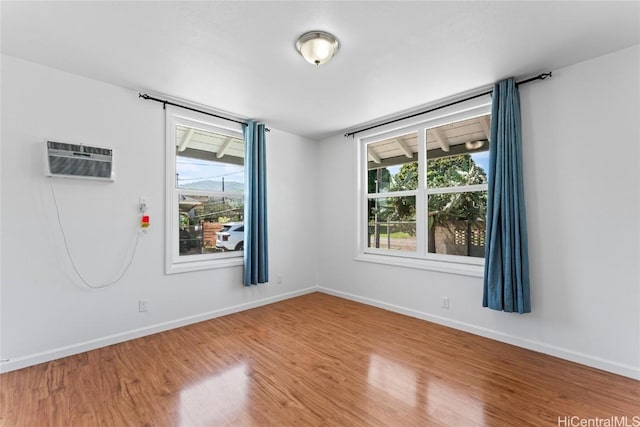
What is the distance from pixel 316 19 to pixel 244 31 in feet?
1.72

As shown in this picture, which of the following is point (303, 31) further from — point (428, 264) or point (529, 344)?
point (529, 344)

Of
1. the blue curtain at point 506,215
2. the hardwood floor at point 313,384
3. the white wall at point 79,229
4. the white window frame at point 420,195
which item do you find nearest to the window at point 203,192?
the white wall at point 79,229

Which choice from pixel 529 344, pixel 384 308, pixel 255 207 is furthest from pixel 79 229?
pixel 529 344

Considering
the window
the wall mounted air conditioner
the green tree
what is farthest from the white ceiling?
the green tree

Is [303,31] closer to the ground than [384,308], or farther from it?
farther from it

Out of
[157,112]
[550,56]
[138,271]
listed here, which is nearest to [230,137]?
[157,112]

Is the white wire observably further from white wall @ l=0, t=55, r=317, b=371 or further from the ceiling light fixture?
the ceiling light fixture

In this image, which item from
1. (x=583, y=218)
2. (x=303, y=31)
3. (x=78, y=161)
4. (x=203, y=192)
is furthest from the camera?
(x=203, y=192)

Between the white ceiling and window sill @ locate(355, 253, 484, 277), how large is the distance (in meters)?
1.89

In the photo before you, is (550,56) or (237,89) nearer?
(550,56)

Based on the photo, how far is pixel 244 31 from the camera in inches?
80.2

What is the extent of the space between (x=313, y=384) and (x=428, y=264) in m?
2.03

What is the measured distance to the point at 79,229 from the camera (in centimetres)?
263

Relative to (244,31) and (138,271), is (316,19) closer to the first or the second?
(244,31)
